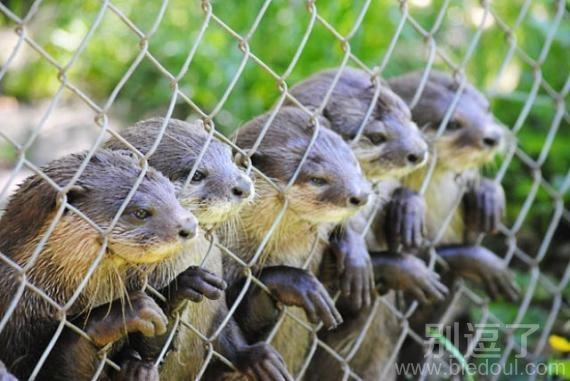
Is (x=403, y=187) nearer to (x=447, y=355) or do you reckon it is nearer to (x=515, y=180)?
(x=447, y=355)

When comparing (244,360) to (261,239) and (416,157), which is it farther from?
(416,157)

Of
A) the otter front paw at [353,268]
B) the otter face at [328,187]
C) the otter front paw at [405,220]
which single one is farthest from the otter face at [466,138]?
the otter face at [328,187]

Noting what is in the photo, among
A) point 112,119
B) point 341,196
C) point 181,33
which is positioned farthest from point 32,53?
point 341,196

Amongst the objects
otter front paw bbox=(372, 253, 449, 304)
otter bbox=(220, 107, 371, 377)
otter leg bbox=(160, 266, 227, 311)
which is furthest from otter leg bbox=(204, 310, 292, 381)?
otter front paw bbox=(372, 253, 449, 304)

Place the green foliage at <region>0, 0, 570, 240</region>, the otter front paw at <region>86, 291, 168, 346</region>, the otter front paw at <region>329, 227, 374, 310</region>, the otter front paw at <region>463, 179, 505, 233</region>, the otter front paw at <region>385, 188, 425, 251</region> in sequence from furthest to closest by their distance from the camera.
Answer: the green foliage at <region>0, 0, 570, 240</region> < the otter front paw at <region>463, 179, 505, 233</region> < the otter front paw at <region>385, 188, 425, 251</region> < the otter front paw at <region>329, 227, 374, 310</region> < the otter front paw at <region>86, 291, 168, 346</region>

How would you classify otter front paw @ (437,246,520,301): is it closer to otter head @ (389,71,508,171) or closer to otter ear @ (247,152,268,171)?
otter head @ (389,71,508,171)

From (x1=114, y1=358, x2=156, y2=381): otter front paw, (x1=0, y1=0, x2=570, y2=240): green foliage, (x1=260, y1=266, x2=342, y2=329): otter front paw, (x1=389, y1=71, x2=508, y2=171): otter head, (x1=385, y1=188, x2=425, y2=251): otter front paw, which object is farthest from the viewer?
(x1=0, y1=0, x2=570, y2=240): green foliage

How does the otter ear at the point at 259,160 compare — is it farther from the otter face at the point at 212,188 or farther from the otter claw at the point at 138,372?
the otter claw at the point at 138,372
